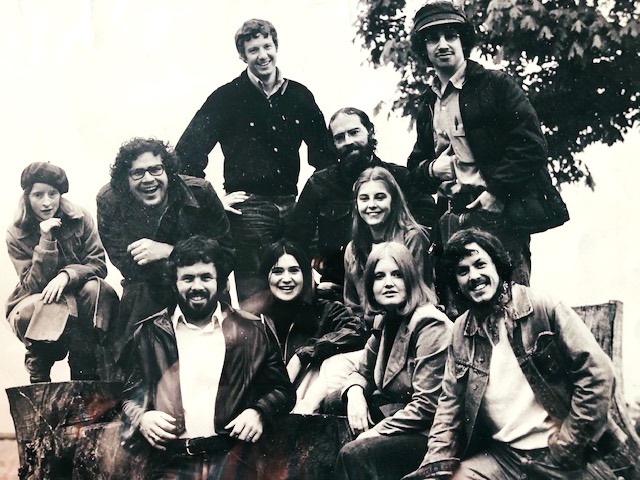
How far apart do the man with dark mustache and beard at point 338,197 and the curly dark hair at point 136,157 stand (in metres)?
1.00

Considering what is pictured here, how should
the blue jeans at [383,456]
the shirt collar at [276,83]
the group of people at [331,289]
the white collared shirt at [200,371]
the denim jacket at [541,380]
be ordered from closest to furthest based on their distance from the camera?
the denim jacket at [541,380]
the group of people at [331,289]
the blue jeans at [383,456]
the white collared shirt at [200,371]
the shirt collar at [276,83]

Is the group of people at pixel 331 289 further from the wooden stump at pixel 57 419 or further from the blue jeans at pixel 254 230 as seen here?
the wooden stump at pixel 57 419

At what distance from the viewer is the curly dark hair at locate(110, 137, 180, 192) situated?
23.6 feet

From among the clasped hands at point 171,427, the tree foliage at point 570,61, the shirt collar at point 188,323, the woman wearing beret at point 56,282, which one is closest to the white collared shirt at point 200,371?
the shirt collar at point 188,323

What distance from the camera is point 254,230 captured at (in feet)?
23.0

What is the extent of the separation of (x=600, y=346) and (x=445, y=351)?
96cm

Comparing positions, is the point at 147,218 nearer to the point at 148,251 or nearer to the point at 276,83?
the point at 148,251

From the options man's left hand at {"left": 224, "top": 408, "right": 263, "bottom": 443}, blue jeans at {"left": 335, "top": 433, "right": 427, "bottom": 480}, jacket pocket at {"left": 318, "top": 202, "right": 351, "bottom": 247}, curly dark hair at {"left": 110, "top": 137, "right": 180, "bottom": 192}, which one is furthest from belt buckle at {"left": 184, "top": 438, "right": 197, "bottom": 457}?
curly dark hair at {"left": 110, "top": 137, "right": 180, "bottom": 192}

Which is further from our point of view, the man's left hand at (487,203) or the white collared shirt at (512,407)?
the man's left hand at (487,203)

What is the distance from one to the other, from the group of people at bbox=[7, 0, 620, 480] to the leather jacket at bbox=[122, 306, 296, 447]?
0.01 metres

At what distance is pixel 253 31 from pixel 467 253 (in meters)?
2.30

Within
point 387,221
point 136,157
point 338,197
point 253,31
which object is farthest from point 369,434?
point 253,31

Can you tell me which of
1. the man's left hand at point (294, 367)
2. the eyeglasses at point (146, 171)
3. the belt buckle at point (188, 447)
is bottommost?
the belt buckle at point (188, 447)

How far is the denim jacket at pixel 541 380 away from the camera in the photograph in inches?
239
